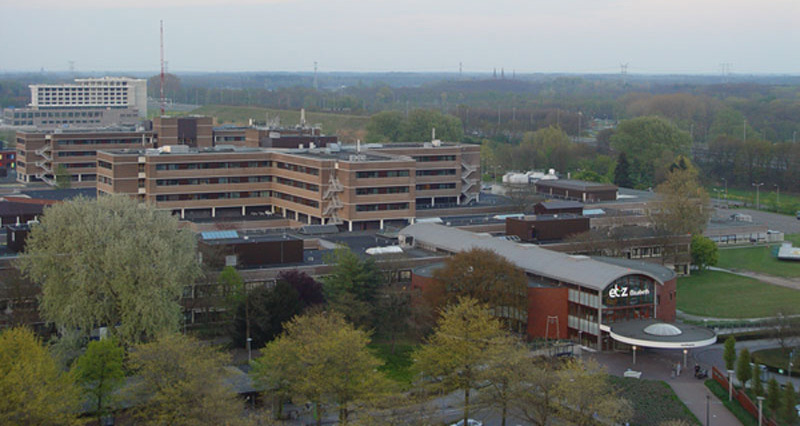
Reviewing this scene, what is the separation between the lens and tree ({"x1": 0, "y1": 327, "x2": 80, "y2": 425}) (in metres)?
26.8

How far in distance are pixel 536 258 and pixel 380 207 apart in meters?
18.3

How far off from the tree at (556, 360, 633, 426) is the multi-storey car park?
3190 cm

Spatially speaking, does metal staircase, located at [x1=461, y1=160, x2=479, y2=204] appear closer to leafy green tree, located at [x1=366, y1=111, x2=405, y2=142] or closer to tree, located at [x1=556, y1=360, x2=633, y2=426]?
tree, located at [x1=556, y1=360, x2=633, y2=426]

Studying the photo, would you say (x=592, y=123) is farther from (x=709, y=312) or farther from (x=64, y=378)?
(x=64, y=378)

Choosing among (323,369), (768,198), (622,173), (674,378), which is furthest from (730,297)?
(768,198)

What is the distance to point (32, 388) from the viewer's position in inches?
1072

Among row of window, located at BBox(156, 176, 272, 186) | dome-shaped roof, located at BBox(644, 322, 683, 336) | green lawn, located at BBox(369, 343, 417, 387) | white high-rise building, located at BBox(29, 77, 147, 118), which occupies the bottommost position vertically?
green lawn, located at BBox(369, 343, 417, 387)

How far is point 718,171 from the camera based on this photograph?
106m

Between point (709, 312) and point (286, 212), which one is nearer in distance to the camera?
point (709, 312)

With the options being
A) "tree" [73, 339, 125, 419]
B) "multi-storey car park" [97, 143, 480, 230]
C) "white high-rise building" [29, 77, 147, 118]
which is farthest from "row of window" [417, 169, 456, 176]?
"white high-rise building" [29, 77, 147, 118]

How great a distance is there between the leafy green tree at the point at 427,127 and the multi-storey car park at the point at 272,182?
47.7 metres

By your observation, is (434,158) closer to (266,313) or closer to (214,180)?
(214,180)

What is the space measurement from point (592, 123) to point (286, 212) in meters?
118

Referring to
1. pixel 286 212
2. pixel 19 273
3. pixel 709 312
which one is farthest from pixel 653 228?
pixel 19 273
